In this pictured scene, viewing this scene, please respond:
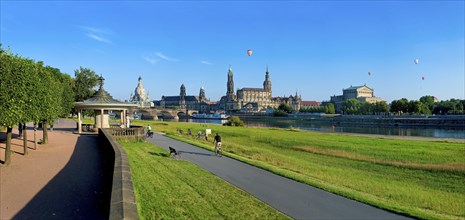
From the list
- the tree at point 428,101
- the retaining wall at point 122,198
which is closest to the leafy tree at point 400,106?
the tree at point 428,101

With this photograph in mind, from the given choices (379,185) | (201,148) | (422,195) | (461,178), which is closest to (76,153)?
(201,148)

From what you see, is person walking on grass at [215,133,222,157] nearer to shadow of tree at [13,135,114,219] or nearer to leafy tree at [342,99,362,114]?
shadow of tree at [13,135,114,219]

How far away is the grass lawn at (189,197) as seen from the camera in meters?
10.2

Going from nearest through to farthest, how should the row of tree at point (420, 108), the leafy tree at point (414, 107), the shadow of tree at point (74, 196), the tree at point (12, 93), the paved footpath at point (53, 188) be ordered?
1. the shadow of tree at point (74, 196)
2. the paved footpath at point (53, 188)
3. the tree at point (12, 93)
4. the leafy tree at point (414, 107)
5. the row of tree at point (420, 108)

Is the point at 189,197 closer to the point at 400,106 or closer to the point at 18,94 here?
the point at 18,94

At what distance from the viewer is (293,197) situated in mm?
12445

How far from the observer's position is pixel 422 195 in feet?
50.7

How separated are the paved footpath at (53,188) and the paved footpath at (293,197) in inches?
211

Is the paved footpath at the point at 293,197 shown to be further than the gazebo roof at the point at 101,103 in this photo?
No

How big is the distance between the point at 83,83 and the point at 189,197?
61.1 m

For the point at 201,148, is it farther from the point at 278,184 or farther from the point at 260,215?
the point at 260,215

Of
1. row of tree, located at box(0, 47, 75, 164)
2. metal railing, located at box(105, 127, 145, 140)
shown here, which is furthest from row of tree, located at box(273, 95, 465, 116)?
row of tree, located at box(0, 47, 75, 164)

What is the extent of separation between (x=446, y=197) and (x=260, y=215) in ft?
33.1

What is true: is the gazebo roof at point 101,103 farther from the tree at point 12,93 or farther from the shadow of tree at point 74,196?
the shadow of tree at point 74,196
